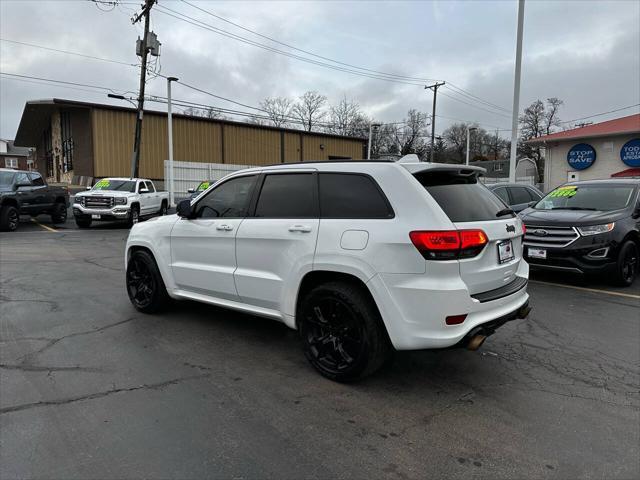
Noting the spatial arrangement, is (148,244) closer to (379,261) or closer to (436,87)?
(379,261)

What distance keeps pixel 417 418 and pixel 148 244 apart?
12.1 feet

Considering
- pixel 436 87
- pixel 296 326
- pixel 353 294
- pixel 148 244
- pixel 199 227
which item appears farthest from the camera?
pixel 436 87

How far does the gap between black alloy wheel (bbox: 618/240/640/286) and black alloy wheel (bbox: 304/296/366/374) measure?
18.8 ft

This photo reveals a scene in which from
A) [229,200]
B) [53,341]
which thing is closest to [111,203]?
[53,341]

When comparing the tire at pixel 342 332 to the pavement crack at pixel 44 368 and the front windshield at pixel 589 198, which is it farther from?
the front windshield at pixel 589 198

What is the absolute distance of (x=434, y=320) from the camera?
3.16m

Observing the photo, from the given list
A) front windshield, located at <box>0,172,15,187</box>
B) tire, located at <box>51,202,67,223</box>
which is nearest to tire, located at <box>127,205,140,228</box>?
tire, located at <box>51,202,67,223</box>

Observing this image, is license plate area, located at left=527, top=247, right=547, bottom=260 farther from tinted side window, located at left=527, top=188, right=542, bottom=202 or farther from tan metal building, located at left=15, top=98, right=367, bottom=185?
tan metal building, located at left=15, top=98, right=367, bottom=185

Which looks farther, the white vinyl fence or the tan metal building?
the white vinyl fence

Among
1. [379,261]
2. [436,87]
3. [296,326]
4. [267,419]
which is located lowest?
[267,419]

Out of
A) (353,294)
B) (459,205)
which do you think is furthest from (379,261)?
(459,205)

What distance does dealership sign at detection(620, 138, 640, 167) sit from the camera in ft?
69.9

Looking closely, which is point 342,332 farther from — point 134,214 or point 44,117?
point 44,117

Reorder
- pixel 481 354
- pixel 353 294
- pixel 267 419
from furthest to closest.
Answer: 1. pixel 481 354
2. pixel 353 294
3. pixel 267 419
